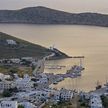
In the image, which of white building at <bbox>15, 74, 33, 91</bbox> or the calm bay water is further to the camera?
the calm bay water

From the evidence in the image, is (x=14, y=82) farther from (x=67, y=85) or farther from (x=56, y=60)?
(x=56, y=60)

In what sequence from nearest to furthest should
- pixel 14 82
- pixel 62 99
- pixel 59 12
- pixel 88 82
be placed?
pixel 62 99 < pixel 14 82 < pixel 88 82 < pixel 59 12

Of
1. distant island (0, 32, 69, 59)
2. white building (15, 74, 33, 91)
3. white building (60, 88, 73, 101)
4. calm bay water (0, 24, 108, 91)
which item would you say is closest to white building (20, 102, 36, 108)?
white building (60, 88, 73, 101)

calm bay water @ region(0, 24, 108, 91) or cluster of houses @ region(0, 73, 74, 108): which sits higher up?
calm bay water @ region(0, 24, 108, 91)

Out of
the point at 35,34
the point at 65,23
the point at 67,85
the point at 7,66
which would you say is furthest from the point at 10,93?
the point at 65,23

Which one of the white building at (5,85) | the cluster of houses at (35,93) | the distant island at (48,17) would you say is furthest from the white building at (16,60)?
the distant island at (48,17)

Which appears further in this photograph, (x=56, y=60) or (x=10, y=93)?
(x=56, y=60)

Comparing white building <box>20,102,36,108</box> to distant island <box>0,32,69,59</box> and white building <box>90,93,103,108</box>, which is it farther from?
distant island <box>0,32,69,59</box>
